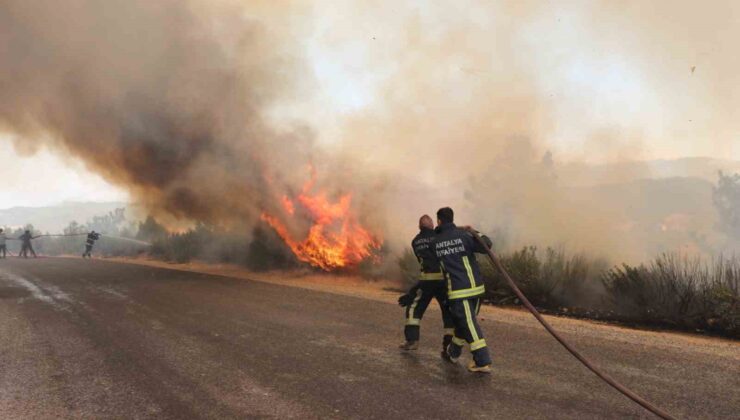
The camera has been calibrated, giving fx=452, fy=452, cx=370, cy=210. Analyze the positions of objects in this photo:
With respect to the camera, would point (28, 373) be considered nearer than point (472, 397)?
No

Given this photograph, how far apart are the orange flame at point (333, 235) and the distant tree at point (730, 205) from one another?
1574 cm

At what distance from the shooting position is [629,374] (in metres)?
4.27

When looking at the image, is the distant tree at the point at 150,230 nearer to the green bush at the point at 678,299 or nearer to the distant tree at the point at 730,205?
the green bush at the point at 678,299

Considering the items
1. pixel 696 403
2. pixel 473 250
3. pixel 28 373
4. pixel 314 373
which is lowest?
pixel 28 373

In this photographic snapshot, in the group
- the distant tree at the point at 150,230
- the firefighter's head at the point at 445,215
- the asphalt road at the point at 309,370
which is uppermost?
the distant tree at the point at 150,230

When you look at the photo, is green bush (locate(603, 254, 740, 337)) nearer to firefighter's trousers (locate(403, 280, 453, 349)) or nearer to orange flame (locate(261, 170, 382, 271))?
firefighter's trousers (locate(403, 280, 453, 349))

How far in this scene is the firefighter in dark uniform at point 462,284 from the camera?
4.33m

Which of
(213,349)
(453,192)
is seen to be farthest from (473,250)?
(453,192)

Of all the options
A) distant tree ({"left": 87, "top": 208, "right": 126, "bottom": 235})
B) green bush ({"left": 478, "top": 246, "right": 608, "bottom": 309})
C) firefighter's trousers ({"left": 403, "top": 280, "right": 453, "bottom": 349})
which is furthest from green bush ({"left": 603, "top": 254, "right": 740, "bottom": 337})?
distant tree ({"left": 87, "top": 208, "right": 126, "bottom": 235})

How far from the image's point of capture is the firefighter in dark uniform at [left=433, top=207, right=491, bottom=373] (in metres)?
4.33

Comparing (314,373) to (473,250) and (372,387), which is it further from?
(473,250)

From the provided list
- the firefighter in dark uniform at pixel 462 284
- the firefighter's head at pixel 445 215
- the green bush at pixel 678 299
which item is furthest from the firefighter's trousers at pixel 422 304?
the green bush at pixel 678 299

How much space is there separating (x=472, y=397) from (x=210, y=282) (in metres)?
9.18

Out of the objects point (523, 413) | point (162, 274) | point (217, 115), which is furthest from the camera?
point (217, 115)
